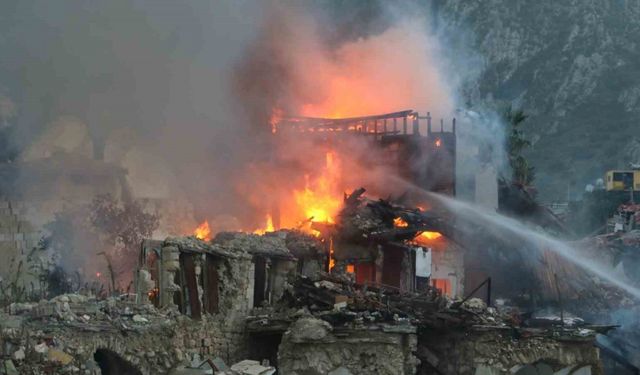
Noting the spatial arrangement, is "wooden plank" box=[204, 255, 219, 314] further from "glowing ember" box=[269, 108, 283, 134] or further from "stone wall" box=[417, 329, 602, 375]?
"glowing ember" box=[269, 108, 283, 134]

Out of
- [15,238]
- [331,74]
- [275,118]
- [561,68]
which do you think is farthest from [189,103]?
[561,68]

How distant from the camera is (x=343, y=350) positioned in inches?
797

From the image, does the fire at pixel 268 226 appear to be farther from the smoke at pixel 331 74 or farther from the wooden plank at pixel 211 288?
the wooden plank at pixel 211 288

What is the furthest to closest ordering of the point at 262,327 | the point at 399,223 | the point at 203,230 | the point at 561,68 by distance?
the point at 561,68
the point at 203,230
the point at 399,223
the point at 262,327

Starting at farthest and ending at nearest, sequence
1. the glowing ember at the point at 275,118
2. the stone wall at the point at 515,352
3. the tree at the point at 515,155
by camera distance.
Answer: the tree at the point at 515,155, the glowing ember at the point at 275,118, the stone wall at the point at 515,352

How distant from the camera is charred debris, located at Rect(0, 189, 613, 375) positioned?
683 inches

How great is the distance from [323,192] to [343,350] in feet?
59.5

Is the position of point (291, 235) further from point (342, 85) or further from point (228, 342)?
point (342, 85)

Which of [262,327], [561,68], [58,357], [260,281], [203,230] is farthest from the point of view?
[561,68]

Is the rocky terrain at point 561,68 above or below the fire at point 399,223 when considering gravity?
above

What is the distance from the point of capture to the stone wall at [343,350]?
65.8ft

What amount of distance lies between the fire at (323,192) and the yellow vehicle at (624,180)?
3605 cm

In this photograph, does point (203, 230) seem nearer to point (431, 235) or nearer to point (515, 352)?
point (431, 235)

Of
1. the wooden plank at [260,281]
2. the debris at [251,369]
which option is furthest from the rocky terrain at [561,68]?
the debris at [251,369]
